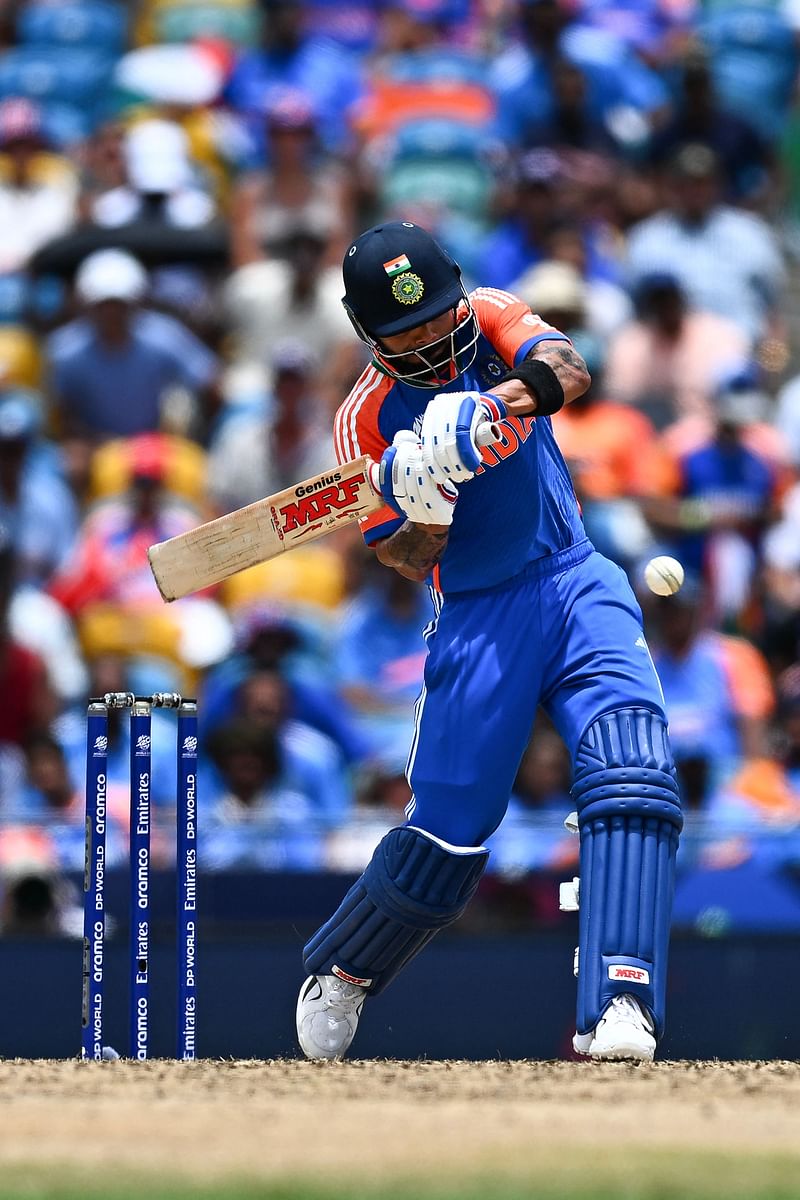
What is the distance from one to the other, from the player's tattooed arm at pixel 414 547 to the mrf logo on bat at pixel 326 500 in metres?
0.14

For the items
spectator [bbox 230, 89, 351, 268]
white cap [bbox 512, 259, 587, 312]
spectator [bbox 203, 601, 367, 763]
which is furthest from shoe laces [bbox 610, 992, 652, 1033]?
spectator [bbox 230, 89, 351, 268]

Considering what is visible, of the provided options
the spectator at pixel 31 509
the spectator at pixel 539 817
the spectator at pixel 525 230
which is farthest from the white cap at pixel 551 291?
the spectator at pixel 31 509

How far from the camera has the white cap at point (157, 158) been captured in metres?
12.6

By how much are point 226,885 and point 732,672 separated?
2859 mm

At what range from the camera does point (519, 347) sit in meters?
6.01

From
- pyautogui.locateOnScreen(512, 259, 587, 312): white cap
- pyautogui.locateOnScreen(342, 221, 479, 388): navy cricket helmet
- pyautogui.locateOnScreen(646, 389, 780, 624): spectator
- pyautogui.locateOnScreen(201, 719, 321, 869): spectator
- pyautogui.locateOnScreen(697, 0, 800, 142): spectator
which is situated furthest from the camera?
pyautogui.locateOnScreen(697, 0, 800, 142): spectator

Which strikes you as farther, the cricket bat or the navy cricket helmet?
the cricket bat

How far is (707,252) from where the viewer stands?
1207 centimetres

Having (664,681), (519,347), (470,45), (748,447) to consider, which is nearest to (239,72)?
(470,45)

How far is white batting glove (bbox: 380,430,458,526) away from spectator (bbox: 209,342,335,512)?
5.26m

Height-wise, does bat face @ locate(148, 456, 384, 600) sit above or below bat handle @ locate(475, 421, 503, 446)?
below

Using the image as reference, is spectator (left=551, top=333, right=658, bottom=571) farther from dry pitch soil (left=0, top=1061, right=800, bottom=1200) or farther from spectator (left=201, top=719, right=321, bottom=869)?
dry pitch soil (left=0, top=1061, right=800, bottom=1200)

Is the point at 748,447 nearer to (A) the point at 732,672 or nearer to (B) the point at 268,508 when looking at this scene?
(A) the point at 732,672

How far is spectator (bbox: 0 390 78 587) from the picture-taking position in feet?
35.9
